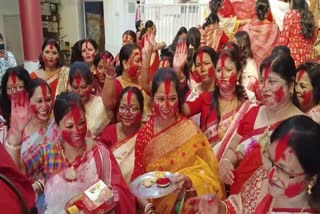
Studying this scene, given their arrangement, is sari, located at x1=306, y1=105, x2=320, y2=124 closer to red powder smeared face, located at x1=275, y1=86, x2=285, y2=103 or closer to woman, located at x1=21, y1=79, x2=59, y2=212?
red powder smeared face, located at x1=275, y1=86, x2=285, y2=103

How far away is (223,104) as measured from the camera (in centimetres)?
254

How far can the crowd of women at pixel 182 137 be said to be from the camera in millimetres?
1475

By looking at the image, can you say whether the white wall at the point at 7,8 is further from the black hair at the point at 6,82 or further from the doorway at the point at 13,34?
the black hair at the point at 6,82

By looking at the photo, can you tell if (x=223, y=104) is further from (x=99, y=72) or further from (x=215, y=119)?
(x=99, y=72)

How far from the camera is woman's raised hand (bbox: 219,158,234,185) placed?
6.62ft

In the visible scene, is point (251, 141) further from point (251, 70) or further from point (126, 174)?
point (251, 70)

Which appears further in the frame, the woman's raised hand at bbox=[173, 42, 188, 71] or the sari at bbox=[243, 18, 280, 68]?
the sari at bbox=[243, 18, 280, 68]

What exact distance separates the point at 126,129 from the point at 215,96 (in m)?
0.59

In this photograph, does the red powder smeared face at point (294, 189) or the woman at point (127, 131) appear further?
the woman at point (127, 131)

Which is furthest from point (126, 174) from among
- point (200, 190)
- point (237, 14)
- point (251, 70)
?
point (237, 14)

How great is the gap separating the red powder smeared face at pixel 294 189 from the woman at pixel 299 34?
3012 millimetres

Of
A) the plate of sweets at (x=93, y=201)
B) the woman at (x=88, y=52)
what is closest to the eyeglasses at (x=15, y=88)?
the plate of sweets at (x=93, y=201)

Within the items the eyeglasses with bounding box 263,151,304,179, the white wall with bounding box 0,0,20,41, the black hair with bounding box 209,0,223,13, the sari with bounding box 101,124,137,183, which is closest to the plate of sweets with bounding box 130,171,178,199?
the sari with bounding box 101,124,137,183

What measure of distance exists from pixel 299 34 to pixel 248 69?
1.03m
